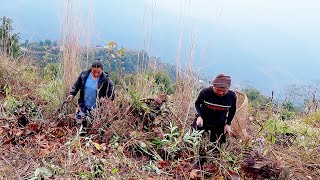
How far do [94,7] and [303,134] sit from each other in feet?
10.0

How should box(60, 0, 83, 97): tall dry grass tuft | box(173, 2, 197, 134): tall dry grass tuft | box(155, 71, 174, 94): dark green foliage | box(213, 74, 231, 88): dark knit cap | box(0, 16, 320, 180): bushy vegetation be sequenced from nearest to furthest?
box(0, 16, 320, 180): bushy vegetation < box(213, 74, 231, 88): dark knit cap < box(173, 2, 197, 134): tall dry grass tuft < box(60, 0, 83, 97): tall dry grass tuft < box(155, 71, 174, 94): dark green foliage

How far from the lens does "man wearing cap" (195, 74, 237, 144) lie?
118 inches

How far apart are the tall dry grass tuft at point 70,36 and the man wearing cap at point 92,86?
0.86ft

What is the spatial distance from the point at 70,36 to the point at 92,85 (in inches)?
28.2

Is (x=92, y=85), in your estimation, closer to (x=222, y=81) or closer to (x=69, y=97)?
(x=69, y=97)

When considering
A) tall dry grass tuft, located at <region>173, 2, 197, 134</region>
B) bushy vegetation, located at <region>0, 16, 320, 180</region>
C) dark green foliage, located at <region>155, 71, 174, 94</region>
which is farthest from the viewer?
dark green foliage, located at <region>155, 71, 174, 94</region>

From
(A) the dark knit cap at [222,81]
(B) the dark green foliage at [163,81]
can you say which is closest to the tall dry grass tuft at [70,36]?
(B) the dark green foliage at [163,81]

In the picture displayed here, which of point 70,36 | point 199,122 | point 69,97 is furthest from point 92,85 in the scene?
point 199,122

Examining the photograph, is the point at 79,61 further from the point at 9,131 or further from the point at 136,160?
the point at 136,160

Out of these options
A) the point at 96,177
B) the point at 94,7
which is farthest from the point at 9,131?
the point at 94,7

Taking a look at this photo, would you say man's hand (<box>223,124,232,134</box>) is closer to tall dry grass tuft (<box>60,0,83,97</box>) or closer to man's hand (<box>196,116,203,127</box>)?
man's hand (<box>196,116,203,127</box>)

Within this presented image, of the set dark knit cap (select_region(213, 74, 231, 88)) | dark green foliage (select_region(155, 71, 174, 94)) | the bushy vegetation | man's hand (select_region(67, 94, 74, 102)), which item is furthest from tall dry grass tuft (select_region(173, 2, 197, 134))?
man's hand (select_region(67, 94, 74, 102))

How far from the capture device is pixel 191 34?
12.1ft

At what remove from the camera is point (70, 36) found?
402cm
